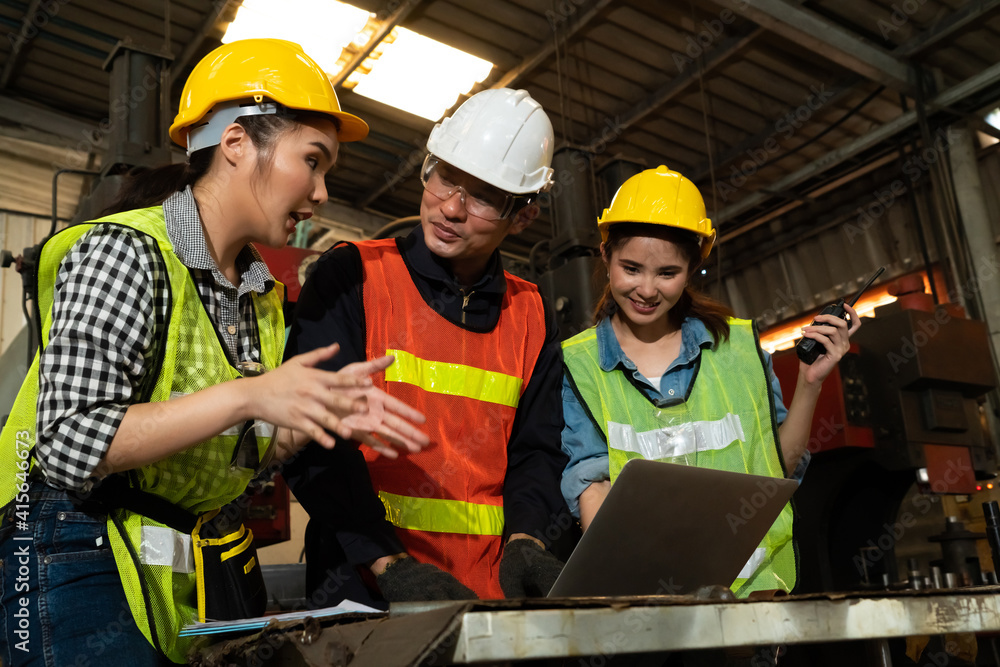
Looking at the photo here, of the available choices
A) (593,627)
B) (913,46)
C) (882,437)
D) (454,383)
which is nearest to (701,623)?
(593,627)

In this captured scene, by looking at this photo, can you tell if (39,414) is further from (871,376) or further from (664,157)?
(664,157)

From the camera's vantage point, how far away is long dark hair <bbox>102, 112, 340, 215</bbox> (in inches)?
58.6

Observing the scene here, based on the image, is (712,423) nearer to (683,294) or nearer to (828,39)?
(683,294)

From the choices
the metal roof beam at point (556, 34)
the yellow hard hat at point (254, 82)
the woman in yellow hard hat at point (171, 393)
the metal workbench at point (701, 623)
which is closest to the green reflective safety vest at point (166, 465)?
the woman in yellow hard hat at point (171, 393)

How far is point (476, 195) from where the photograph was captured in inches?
74.5

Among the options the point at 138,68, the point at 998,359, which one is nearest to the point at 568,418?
the point at 138,68

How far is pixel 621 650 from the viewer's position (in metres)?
0.86

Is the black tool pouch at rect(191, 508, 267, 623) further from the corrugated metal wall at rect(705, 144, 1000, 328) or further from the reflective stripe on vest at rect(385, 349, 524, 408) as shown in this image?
the corrugated metal wall at rect(705, 144, 1000, 328)

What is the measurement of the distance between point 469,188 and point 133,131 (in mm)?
1851

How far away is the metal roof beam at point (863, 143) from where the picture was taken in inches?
206

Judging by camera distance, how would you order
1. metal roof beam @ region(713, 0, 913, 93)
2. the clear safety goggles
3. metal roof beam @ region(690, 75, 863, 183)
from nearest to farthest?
1. the clear safety goggles
2. metal roof beam @ region(713, 0, 913, 93)
3. metal roof beam @ region(690, 75, 863, 183)

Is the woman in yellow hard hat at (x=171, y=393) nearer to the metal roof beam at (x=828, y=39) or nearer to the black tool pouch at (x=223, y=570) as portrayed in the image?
the black tool pouch at (x=223, y=570)

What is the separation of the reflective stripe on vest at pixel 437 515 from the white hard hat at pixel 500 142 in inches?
27.5

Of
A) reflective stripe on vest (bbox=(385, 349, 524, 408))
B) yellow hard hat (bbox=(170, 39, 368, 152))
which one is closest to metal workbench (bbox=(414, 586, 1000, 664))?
reflective stripe on vest (bbox=(385, 349, 524, 408))
